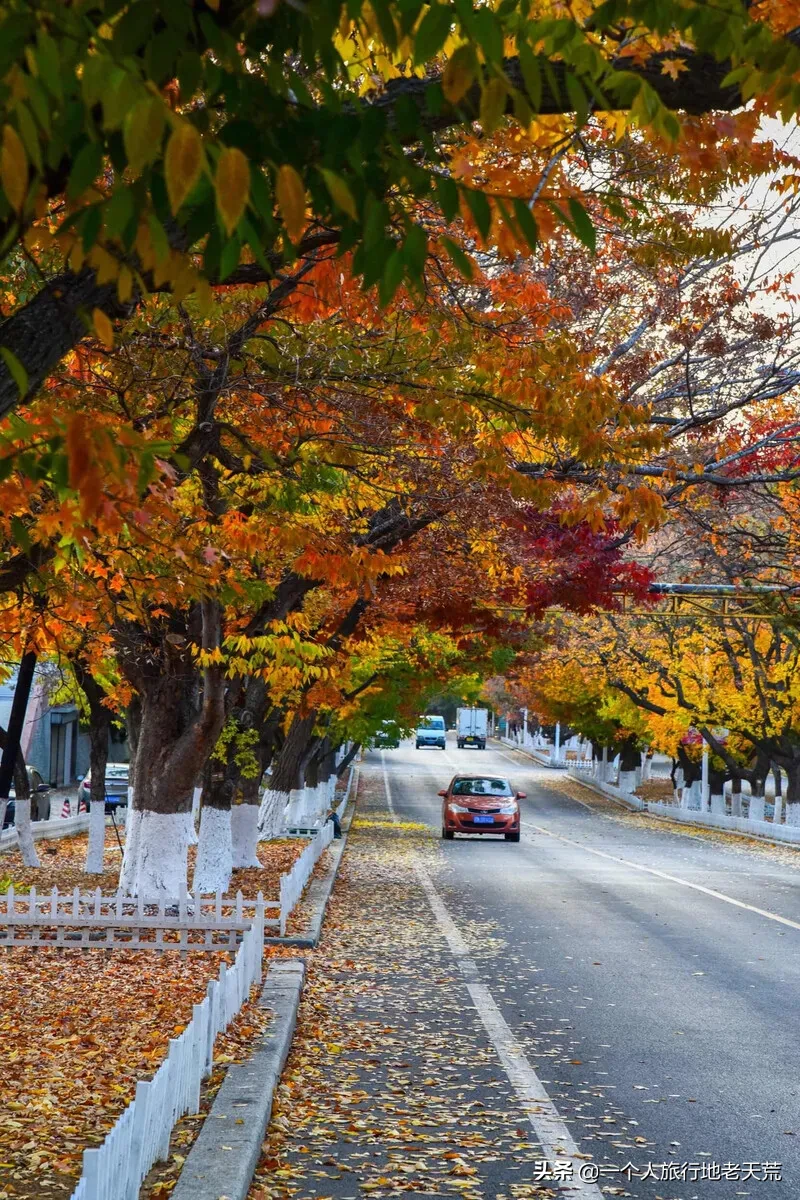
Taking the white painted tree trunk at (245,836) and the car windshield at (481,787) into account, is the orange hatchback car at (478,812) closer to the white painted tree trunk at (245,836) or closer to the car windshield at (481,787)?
the car windshield at (481,787)

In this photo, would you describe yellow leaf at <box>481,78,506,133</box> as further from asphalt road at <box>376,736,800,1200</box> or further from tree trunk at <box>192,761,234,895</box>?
tree trunk at <box>192,761,234,895</box>

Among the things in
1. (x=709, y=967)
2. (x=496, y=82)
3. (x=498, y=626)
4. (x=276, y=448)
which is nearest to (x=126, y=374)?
(x=276, y=448)

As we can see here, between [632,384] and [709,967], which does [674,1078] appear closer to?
[709,967]

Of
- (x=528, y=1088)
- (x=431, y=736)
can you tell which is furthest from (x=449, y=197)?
(x=431, y=736)

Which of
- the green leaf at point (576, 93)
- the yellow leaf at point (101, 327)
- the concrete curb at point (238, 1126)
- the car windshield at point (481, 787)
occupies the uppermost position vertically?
the green leaf at point (576, 93)

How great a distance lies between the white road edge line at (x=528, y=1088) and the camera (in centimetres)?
663

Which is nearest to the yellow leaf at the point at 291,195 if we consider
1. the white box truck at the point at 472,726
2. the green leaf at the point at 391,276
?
the green leaf at the point at 391,276

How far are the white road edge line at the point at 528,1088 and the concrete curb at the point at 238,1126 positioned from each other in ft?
4.60

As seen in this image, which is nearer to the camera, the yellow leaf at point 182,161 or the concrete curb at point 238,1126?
the yellow leaf at point 182,161

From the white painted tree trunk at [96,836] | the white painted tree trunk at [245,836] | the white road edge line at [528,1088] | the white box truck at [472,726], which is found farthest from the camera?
the white box truck at [472,726]

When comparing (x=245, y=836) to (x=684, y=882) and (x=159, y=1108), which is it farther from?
(x=159, y=1108)

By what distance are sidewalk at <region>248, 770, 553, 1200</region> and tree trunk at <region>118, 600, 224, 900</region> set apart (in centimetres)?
296

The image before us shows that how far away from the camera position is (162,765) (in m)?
17.7

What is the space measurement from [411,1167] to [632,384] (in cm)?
956
